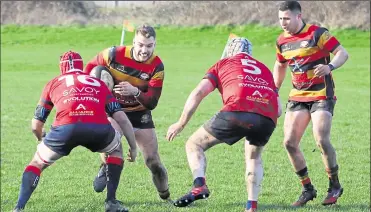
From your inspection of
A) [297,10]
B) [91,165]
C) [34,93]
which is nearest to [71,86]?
[297,10]

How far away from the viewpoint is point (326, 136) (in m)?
9.43

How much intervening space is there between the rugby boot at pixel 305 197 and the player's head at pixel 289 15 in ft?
6.17

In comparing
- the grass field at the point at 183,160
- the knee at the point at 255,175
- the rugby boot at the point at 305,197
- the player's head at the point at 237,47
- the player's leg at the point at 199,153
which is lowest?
the grass field at the point at 183,160

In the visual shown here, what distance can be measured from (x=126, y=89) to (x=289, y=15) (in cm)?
201

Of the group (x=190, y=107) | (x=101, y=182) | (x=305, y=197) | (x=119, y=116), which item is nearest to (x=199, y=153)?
(x=190, y=107)

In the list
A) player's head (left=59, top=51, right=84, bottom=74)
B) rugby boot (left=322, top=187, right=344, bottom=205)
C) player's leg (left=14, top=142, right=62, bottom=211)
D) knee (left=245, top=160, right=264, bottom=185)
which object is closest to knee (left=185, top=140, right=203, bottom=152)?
knee (left=245, top=160, right=264, bottom=185)

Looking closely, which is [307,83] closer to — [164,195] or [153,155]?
[153,155]

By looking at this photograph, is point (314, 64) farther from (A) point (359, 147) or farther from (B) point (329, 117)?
(A) point (359, 147)

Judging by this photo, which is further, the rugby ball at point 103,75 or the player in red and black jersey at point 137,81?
the rugby ball at point 103,75

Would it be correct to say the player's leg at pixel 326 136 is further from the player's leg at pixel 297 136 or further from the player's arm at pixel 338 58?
the player's arm at pixel 338 58

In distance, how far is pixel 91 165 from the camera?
513 inches

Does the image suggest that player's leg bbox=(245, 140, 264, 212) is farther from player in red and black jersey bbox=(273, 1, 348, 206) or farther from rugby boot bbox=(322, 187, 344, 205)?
rugby boot bbox=(322, 187, 344, 205)

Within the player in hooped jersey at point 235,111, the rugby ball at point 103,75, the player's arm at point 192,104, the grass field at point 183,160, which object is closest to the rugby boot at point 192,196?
the player in hooped jersey at point 235,111

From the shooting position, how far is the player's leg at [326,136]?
9.38m
